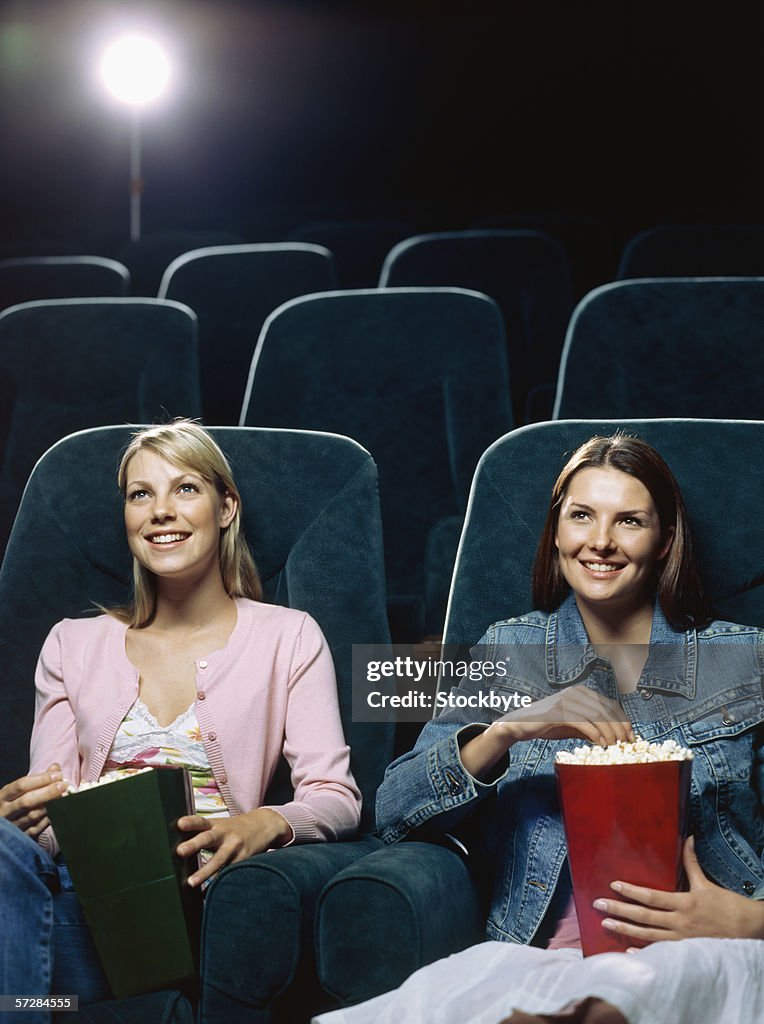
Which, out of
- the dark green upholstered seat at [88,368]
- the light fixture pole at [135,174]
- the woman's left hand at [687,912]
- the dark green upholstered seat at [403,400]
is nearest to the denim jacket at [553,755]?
the woman's left hand at [687,912]

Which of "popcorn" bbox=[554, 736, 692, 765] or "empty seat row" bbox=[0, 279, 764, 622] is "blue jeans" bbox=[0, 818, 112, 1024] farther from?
"empty seat row" bbox=[0, 279, 764, 622]

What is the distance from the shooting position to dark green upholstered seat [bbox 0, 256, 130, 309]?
2.96m

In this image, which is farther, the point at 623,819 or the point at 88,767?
the point at 88,767

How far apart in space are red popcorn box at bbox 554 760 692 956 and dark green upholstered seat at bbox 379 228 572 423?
161cm

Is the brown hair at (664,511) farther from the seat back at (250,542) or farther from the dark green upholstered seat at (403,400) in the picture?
the dark green upholstered seat at (403,400)

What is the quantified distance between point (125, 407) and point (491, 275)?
89 centimetres

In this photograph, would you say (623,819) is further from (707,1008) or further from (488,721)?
(488,721)

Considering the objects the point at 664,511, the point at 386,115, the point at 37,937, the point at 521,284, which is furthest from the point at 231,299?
the point at 386,115

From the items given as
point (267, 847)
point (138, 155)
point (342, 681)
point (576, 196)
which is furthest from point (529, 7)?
point (267, 847)

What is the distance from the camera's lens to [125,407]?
2.18 metres

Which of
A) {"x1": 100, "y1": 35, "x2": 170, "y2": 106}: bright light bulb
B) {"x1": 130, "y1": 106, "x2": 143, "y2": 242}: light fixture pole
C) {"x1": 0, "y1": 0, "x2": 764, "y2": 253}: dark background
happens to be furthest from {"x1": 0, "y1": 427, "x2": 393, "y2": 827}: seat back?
{"x1": 130, "y1": 106, "x2": 143, "y2": 242}: light fixture pole

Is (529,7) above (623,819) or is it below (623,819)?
above

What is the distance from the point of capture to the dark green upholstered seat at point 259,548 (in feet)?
5.02

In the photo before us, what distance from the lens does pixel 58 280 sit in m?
2.98
